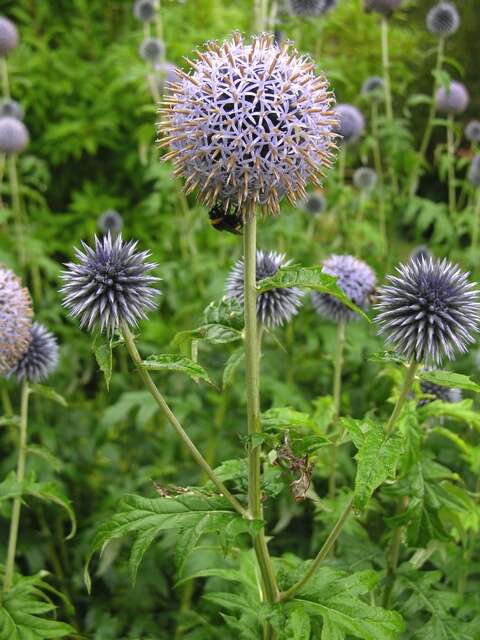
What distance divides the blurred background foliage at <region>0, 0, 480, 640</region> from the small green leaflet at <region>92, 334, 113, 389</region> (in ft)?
1.33

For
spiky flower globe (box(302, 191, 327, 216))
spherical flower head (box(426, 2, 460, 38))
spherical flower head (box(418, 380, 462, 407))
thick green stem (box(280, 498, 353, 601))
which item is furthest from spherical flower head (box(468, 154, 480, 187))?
thick green stem (box(280, 498, 353, 601))

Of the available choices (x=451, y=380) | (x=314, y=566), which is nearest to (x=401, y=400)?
(x=451, y=380)

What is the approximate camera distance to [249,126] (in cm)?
142

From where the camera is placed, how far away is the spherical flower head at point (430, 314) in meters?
1.65

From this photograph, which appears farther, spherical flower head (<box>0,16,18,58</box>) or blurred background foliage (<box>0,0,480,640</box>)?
spherical flower head (<box>0,16,18,58</box>)

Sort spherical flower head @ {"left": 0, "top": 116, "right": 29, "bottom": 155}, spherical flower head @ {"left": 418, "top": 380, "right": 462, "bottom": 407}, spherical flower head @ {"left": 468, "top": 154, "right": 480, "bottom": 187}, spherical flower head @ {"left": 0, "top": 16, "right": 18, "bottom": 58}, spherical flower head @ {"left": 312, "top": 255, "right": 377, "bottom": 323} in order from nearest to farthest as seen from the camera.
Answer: spherical flower head @ {"left": 418, "top": 380, "right": 462, "bottom": 407} → spherical flower head @ {"left": 312, "top": 255, "right": 377, "bottom": 323} → spherical flower head @ {"left": 0, "top": 116, "right": 29, "bottom": 155} → spherical flower head @ {"left": 0, "top": 16, "right": 18, "bottom": 58} → spherical flower head @ {"left": 468, "top": 154, "right": 480, "bottom": 187}

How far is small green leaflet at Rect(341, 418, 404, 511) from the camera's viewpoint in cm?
136

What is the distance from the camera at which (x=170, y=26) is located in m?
5.99

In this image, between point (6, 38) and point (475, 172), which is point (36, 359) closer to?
point (6, 38)

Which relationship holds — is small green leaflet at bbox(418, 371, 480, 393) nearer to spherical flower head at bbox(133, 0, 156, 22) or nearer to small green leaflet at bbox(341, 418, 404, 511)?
small green leaflet at bbox(341, 418, 404, 511)

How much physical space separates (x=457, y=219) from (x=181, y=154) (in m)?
3.06

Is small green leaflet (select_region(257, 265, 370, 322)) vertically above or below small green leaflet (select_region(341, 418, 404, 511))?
above

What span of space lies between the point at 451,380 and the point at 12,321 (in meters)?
1.40

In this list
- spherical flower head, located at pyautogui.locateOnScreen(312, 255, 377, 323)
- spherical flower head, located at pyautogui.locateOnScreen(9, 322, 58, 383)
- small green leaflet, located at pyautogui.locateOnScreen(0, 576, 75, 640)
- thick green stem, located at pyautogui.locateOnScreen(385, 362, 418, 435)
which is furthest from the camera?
spherical flower head, located at pyautogui.locateOnScreen(312, 255, 377, 323)
